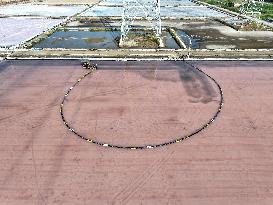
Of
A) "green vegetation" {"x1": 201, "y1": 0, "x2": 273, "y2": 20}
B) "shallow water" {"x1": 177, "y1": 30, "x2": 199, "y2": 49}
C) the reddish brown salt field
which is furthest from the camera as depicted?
"green vegetation" {"x1": 201, "y1": 0, "x2": 273, "y2": 20}

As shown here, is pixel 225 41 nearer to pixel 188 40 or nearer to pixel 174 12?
pixel 188 40

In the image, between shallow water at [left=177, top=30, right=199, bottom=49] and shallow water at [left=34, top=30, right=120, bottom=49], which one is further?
shallow water at [left=177, top=30, right=199, bottom=49]

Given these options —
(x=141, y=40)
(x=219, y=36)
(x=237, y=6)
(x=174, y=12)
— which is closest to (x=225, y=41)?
(x=219, y=36)

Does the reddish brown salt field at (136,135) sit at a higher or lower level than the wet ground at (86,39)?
lower

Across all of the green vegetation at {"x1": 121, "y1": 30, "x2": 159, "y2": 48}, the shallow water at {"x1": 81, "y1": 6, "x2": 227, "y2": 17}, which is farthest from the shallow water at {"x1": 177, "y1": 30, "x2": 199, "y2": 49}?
the shallow water at {"x1": 81, "y1": 6, "x2": 227, "y2": 17}

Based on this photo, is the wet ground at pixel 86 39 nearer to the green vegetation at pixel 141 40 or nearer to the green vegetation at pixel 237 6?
the green vegetation at pixel 141 40

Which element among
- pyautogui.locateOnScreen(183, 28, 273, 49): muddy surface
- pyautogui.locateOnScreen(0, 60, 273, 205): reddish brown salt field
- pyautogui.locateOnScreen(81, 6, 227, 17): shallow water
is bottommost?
pyautogui.locateOnScreen(0, 60, 273, 205): reddish brown salt field

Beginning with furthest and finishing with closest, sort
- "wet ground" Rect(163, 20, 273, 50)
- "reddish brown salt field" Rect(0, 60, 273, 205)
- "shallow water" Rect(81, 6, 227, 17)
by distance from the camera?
"shallow water" Rect(81, 6, 227, 17) < "wet ground" Rect(163, 20, 273, 50) < "reddish brown salt field" Rect(0, 60, 273, 205)

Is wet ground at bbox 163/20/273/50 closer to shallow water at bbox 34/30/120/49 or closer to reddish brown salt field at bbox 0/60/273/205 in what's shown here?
reddish brown salt field at bbox 0/60/273/205

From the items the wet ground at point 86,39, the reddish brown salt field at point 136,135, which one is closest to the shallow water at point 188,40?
the wet ground at point 86,39

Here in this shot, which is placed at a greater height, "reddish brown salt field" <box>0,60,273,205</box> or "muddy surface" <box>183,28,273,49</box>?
"muddy surface" <box>183,28,273,49</box>
